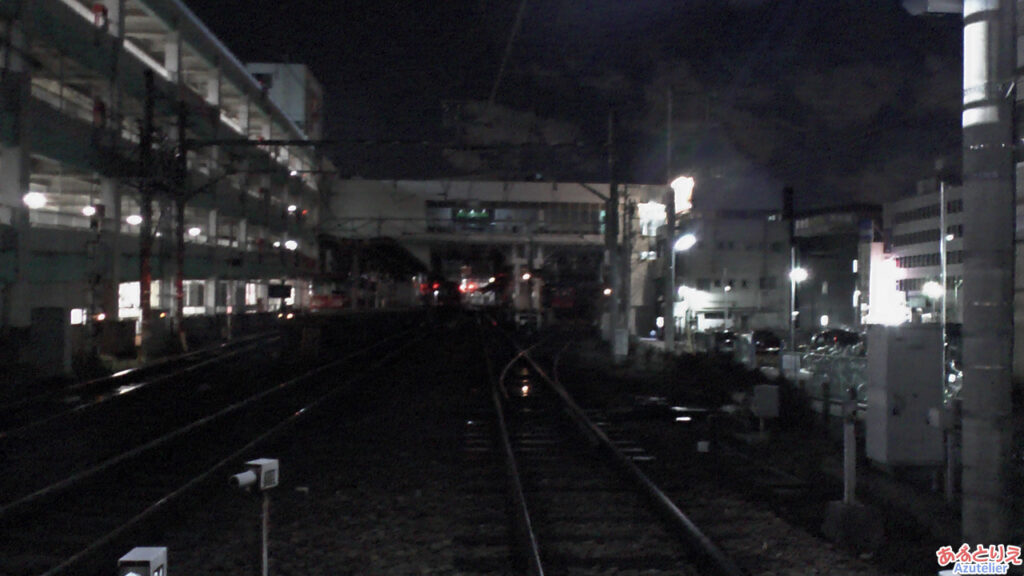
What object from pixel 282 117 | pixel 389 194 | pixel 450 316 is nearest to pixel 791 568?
pixel 389 194

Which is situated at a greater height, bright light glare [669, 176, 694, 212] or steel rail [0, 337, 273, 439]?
bright light glare [669, 176, 694, 212]

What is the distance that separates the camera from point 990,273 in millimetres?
6387

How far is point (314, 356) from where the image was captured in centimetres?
3506

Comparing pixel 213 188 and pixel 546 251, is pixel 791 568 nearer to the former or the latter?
pixel 213 188

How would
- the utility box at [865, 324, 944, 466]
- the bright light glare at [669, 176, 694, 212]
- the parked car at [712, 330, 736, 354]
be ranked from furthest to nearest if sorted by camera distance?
the bright light glare at [669, 176, 694, 212], the parked car at [712, 330, 736, 354], the utility box at [865, 324, 944, 466]

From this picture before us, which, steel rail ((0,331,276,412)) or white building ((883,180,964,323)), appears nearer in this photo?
steel rail ((0,331,276,412))

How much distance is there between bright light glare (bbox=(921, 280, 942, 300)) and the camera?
3456cm

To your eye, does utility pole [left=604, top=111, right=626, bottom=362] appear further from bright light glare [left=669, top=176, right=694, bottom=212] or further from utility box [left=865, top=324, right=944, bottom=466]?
utility box [left=865, top=324, right=944, bottom=466]

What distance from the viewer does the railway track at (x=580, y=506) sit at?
7.65 metres

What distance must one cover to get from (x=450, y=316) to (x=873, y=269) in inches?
2117

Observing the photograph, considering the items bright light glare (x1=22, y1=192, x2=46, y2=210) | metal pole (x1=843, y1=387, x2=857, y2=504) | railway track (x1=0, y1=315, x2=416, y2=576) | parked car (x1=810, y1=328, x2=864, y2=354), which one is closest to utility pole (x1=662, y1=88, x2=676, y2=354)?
parked car (x1=810, y1=328, x2=864, y2=354)

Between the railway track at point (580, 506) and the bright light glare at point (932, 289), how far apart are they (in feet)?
75.4

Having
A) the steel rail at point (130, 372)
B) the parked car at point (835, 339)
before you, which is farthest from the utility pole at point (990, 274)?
the parked car at point (835, 339)

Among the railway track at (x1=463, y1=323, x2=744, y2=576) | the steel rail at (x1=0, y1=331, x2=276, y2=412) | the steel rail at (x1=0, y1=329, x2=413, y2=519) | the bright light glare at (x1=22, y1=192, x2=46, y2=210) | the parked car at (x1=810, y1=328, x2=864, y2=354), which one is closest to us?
the railway track at (x1=463, y1=323, x2=744, y2=576)
